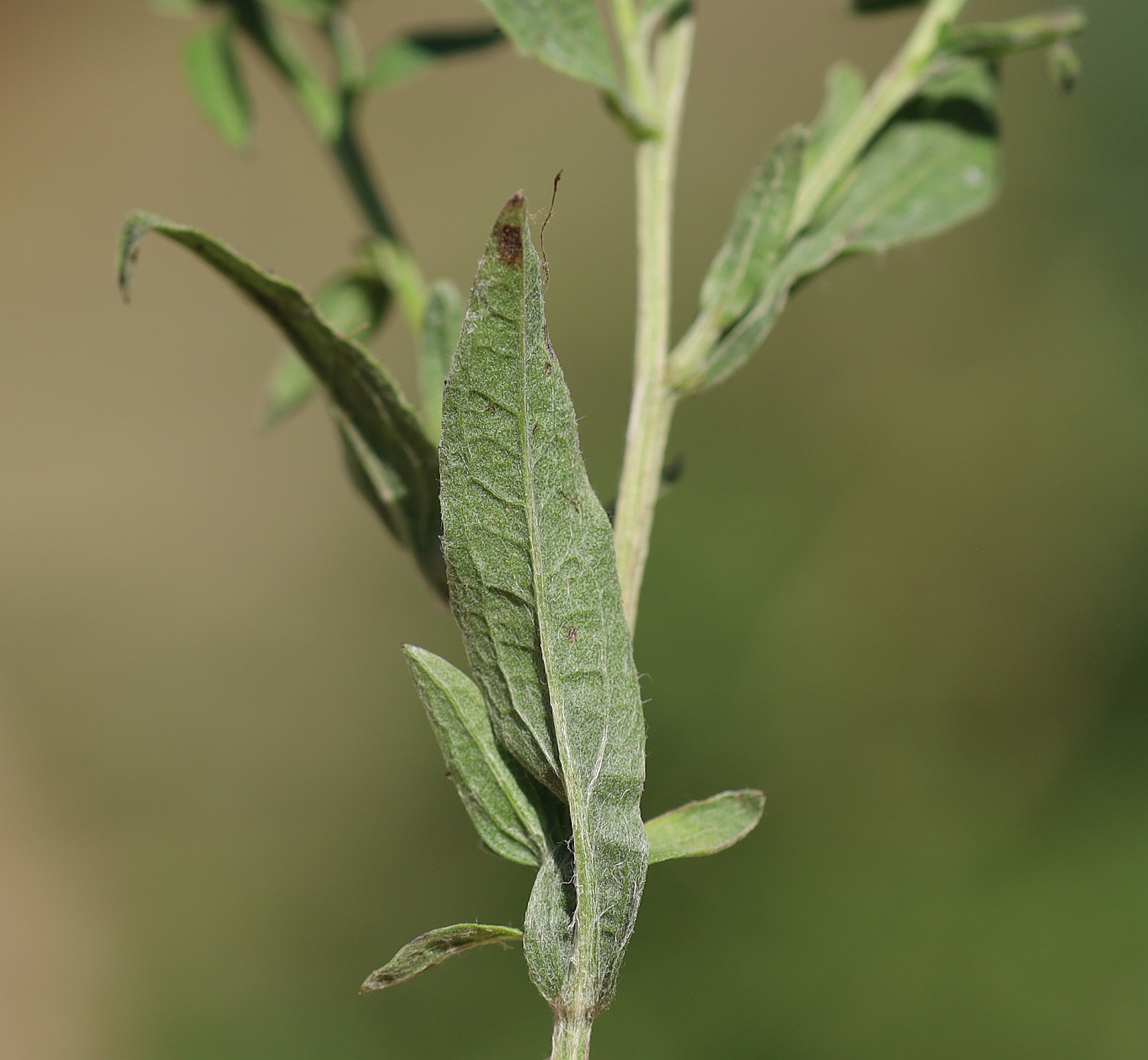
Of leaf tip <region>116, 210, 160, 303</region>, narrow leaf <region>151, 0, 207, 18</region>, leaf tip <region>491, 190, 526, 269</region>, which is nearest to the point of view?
leaf tip <region>491, 190, 526, 269</region>

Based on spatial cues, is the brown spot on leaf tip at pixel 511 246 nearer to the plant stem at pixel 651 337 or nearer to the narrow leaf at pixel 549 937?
the plant stem at pixel 651 337

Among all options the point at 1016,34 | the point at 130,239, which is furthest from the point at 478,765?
the point at 1016,34

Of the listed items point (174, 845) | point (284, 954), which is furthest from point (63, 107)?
point (284, 954)

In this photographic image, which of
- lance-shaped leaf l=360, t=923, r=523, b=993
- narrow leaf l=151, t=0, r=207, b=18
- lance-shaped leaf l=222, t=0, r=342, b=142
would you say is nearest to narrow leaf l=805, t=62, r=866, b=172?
lance-shaped leaf l=222, t=0, r=342, b=142

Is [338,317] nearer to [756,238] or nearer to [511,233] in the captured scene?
[756,238]

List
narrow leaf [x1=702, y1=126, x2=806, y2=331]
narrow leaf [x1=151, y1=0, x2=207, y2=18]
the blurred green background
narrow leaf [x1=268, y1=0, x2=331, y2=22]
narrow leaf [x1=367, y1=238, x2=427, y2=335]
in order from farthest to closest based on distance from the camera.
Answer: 1. the blurred green background
2. narrow leaf [x1=151, y1=0, x2=207, y2=18]
3. narrow leaf [x1=268, y1=0, x2=331, y2=22]
4. narrow leaf [x1=367, y1=238, x2=427, y2=335]
5. narrow leaf [x1=702, y1=126, x2=806, y2=331]

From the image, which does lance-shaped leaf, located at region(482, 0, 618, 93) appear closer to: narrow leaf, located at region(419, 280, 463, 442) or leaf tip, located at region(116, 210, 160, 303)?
narrow leaf, located at region(419, 280, 463, 442)

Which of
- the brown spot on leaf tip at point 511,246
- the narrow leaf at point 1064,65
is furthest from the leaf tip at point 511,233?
the narrow leaf at point 1064,65
